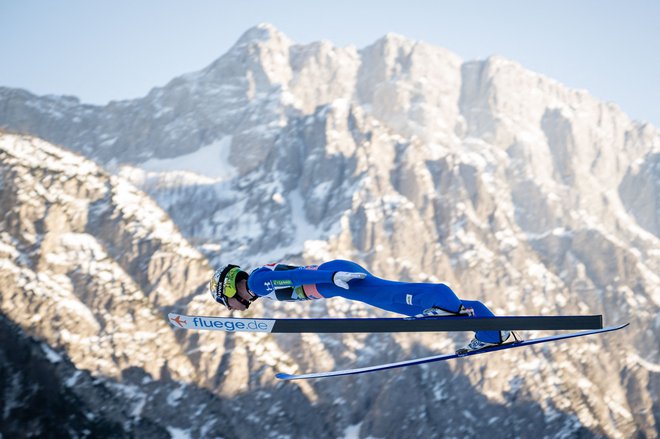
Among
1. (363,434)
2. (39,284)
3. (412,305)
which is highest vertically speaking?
(39,284)

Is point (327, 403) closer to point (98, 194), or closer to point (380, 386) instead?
point (380, 386)

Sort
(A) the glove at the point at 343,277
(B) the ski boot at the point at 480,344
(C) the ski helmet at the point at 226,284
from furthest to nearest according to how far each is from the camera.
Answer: (C) the ski helmet at the point at 226,284 → (A) the glove at the point at 343,277 → (B) the ski boot at the point at 480,344

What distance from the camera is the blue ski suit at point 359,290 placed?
13219 mm

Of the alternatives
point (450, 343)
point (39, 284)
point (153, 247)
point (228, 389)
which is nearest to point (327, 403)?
point (228, 389)

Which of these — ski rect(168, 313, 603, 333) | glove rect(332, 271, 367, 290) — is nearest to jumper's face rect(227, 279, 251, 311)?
ski rect(168, 313, 603, 333)

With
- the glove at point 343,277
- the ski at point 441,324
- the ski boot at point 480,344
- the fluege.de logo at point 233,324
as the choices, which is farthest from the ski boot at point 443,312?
the fluege.de logo at point 233,324

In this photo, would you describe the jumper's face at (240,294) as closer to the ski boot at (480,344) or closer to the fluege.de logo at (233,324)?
the fluege.de logo at (233,324)

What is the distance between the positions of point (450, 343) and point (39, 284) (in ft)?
339

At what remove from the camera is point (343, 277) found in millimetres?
13820

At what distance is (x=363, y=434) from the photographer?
173250 millimetres

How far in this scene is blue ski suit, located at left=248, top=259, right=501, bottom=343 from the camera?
13219mm

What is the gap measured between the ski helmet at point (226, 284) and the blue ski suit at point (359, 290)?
13.5 inches

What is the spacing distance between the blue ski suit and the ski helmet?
34 centimetres

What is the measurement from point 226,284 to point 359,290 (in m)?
2.89
